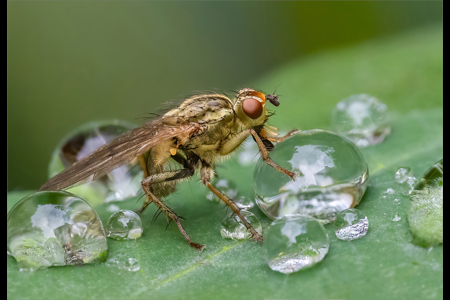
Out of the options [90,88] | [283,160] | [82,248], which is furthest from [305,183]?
[90,88]

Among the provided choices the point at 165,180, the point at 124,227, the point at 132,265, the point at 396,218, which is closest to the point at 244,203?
the point at 165,180

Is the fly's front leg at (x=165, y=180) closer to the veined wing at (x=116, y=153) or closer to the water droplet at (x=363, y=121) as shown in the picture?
the veined wing at (x=116, y=153)

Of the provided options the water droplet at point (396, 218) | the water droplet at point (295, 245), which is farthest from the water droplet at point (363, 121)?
the water droplet at point (295, 245)

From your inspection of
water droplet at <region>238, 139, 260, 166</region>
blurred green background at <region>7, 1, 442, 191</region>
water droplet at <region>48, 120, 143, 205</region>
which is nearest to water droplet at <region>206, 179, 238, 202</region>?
water droplet at <region>238, 139, 260, 166</region>

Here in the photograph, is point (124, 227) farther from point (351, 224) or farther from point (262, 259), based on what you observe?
point (351, 224)

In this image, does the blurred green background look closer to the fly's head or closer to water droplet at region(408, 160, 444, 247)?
the fly's head

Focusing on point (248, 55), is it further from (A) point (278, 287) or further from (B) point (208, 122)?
(A) point (278, 287)

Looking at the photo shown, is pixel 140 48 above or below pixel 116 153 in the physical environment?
above
